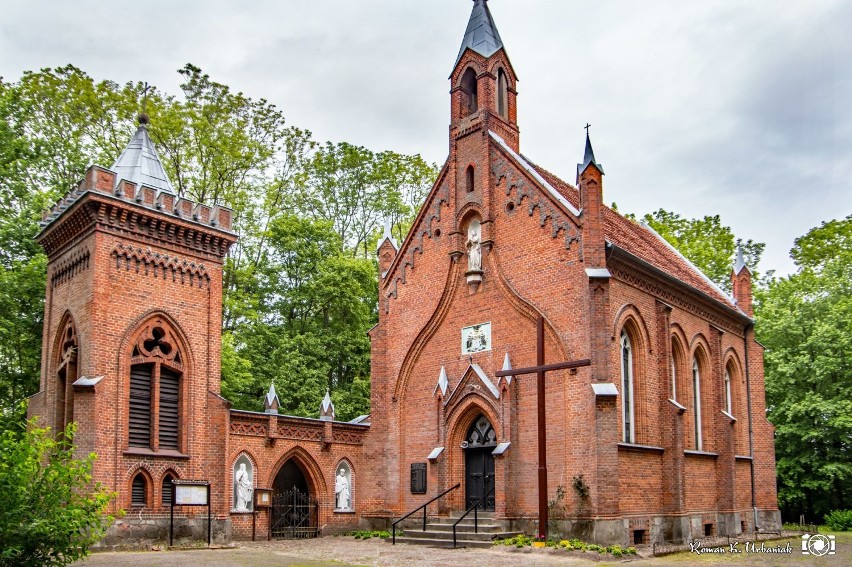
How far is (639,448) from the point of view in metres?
20.9

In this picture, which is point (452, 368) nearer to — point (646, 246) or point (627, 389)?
point (627, 389)

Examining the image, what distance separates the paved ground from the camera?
16562 mm

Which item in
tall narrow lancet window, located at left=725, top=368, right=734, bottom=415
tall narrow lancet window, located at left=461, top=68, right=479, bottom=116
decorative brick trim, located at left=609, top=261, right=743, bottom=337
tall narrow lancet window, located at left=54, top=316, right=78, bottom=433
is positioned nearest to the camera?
tall narrow lancet window, located at left=54, top=316, right=78, bottom=433

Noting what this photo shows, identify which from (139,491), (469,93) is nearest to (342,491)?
(139,491)

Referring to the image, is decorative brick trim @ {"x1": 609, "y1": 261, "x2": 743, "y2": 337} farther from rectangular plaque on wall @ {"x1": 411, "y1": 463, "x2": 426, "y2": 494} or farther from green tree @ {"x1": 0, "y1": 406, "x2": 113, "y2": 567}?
green tree @ {"x1": 0, "y1": 406, "x2": 113, "y2": 567}

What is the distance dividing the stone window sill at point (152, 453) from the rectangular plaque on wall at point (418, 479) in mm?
6371

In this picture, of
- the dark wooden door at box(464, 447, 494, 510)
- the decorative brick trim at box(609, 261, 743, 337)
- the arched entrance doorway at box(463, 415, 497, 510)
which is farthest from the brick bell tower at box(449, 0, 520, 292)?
the dark wooden door at box(464, 447, 494, 510)

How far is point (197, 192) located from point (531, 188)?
1699 centimetres

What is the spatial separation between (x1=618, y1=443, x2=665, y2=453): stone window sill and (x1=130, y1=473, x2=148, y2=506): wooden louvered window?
1151cm

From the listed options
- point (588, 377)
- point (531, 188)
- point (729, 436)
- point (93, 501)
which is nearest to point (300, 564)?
point (93, 501)

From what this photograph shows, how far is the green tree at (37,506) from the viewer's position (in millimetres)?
11711

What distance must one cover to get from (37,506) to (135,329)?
925 cm

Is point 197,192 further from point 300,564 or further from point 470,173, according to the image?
point 300,564
